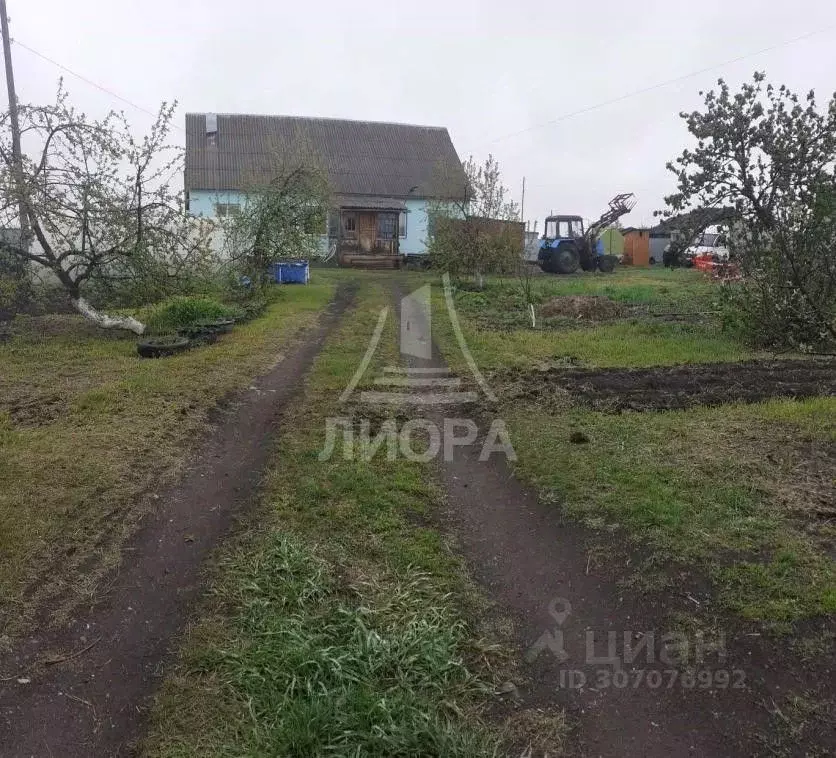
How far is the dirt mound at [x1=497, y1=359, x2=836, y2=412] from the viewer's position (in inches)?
274

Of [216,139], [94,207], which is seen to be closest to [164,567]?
[94,207]

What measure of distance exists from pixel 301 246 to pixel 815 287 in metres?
11.2

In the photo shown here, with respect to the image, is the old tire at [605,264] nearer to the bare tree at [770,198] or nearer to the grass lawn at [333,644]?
the bare tree at [770,198]

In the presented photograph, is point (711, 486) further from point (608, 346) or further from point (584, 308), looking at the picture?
point (584, 308)

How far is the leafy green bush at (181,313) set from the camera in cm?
1155

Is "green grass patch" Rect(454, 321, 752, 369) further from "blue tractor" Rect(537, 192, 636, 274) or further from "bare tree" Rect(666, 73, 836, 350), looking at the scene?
"blue tractor" Rect(537, 192, 636, 274)

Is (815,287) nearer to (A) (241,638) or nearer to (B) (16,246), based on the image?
(A) (241,638)

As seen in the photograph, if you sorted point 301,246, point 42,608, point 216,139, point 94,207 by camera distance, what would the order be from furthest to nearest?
point 216,139 → point 301,246 → point 94,207 → point 42,608

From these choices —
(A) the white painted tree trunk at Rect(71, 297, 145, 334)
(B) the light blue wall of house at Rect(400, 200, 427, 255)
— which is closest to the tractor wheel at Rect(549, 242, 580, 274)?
(B) the light blue wall of house at Rect(400, 200, 427, 255)

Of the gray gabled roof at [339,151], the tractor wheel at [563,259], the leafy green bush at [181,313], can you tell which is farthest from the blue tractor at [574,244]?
the leafy green bush at [181,313]

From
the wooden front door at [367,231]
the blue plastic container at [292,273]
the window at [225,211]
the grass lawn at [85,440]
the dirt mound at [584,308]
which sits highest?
the wooden front door at [367,231]

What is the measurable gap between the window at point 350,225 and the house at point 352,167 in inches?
1.6

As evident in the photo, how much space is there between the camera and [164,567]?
387cm

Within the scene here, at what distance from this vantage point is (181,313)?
39.0ft
